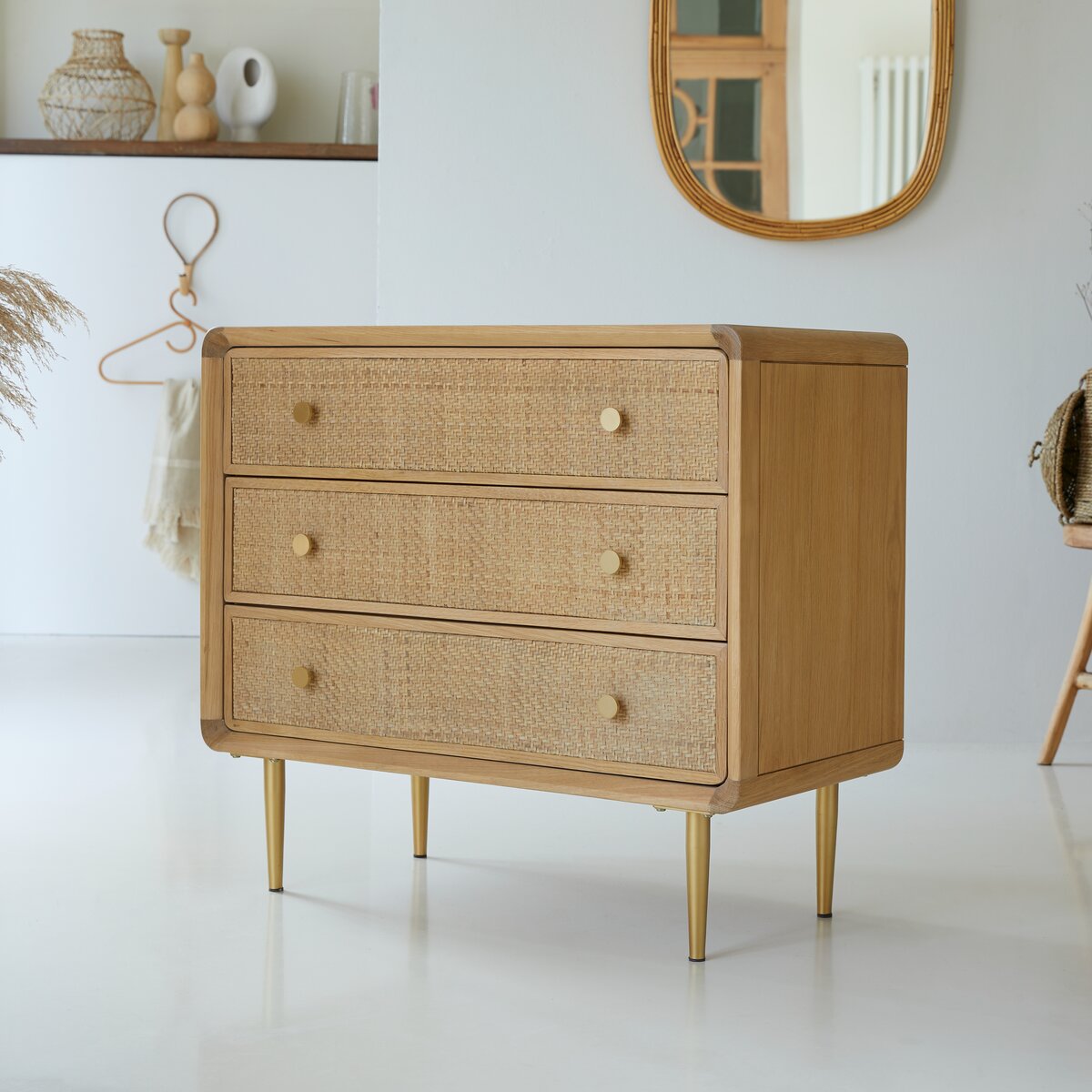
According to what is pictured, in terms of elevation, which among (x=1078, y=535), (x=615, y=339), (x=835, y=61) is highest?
(x=835, y=61)

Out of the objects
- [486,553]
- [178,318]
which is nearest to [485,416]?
[486,553]

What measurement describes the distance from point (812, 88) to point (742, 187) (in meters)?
0.24

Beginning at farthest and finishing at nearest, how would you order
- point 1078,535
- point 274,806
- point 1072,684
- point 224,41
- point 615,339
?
point 224,41 < point 1072,684 < point 1078,535 < point 274,806 < point 615,339

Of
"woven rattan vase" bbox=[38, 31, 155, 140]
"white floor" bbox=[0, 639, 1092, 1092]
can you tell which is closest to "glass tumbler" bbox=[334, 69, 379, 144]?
"woven rattan vase" bbox=[38, 31, 155, 140]

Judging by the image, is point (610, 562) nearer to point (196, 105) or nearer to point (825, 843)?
point (825, 843)

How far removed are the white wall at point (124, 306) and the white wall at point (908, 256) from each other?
1.43m

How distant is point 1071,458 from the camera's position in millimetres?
2975

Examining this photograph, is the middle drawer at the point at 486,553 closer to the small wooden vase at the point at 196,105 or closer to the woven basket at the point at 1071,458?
Answer: the woven basket at the point at 1071,458

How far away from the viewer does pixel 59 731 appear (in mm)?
3346

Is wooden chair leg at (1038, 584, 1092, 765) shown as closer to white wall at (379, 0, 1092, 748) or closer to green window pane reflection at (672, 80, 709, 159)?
white wall at (379, 0, 1092, 748)

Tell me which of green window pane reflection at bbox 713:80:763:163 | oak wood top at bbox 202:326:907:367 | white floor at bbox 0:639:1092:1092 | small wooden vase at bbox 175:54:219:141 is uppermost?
small wooden vase at bbox 175:54:219:141

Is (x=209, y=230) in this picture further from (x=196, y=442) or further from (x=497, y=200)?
(x=497, y=200)

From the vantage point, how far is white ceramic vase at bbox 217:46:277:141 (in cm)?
478

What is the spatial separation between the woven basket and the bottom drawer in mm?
1384
